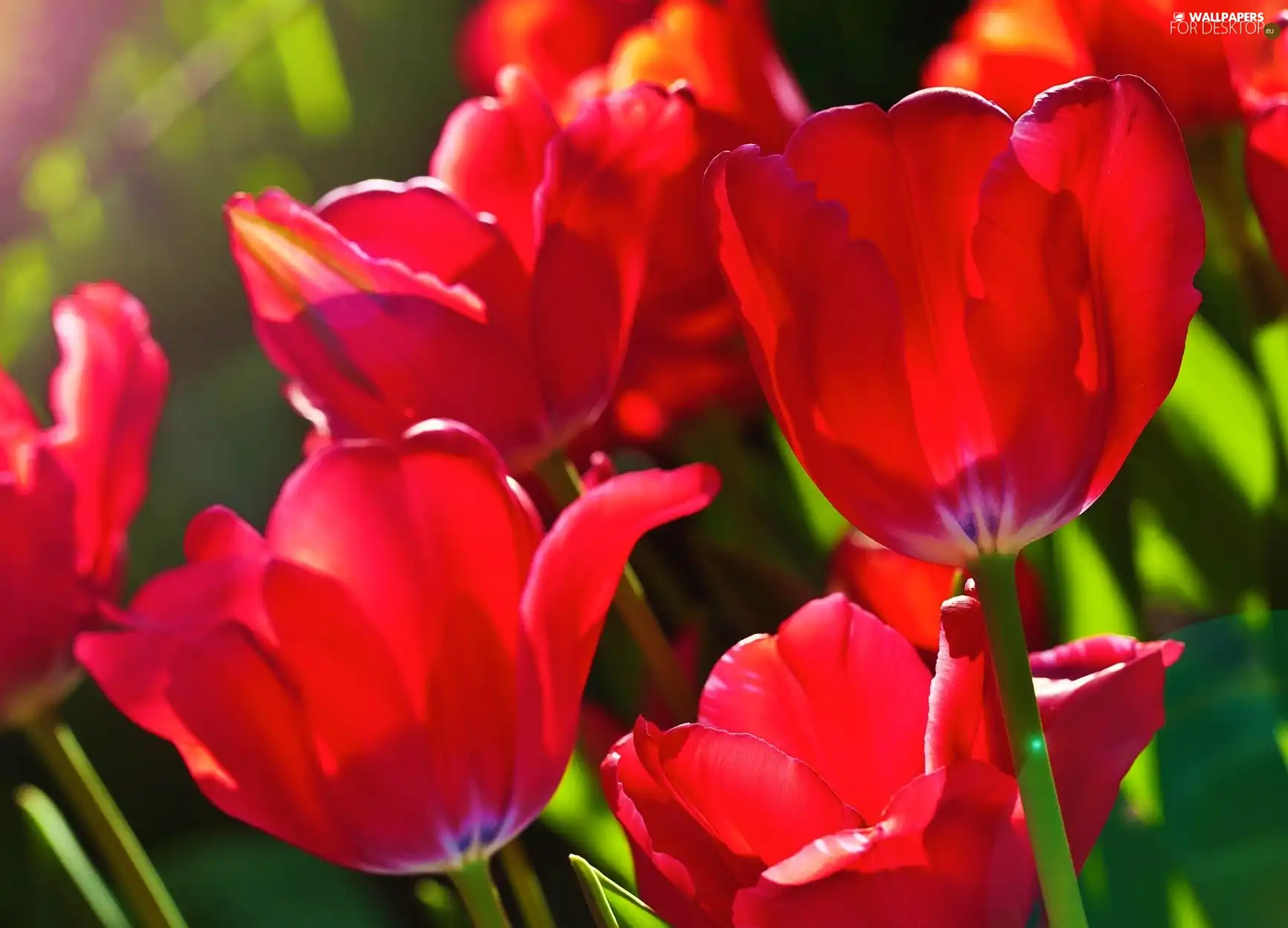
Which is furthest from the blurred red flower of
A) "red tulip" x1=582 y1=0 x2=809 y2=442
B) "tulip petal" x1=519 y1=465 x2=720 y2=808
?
"tulip petal" x1=519 y1=465 x2=720 y2=808

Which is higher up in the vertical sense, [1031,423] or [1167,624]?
[1031,423]

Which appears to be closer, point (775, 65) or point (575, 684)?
point (575, 684)

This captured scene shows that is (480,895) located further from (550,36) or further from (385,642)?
(550,36)

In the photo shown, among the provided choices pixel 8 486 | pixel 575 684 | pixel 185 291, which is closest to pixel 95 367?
pixel 8 486

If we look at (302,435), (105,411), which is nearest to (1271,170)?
(105,411)

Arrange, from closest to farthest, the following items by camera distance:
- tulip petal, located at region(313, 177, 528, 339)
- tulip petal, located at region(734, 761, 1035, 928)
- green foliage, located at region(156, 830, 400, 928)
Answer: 1. tulip petal, located at region(734, 761, 1035, 928)
2. tulip petal, located at region(313, 177, 528, 339)
3. green foliage, located at region(156, 830, 400, 928)

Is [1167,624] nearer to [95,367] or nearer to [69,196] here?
[95,367]

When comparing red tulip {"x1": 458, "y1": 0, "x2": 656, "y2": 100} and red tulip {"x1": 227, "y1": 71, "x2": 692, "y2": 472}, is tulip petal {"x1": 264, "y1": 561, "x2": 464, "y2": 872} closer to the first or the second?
red tulip {"x1": 227, "y1": 71, "x2": 692, "y2": 472}
